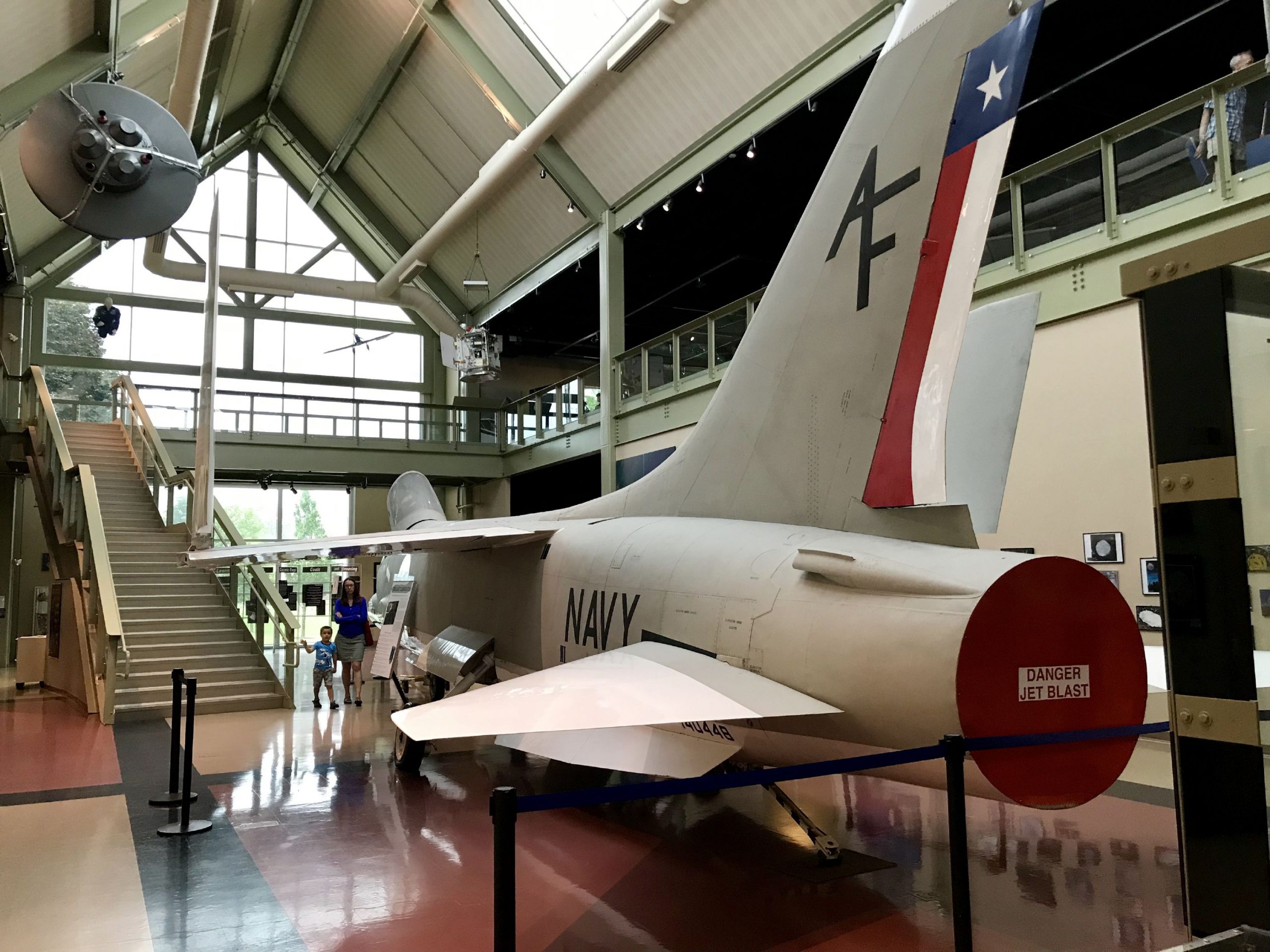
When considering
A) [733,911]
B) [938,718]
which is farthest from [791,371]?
[733,911]

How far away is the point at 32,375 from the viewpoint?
16.1 meters

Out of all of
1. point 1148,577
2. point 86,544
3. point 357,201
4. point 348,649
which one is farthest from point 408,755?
point 357,201

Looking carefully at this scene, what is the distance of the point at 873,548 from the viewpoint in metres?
3.81

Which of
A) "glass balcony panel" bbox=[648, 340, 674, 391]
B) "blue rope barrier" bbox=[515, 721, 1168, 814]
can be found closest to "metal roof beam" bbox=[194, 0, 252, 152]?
"glass balcony panel" bbox=[648, 340, 674, 391]

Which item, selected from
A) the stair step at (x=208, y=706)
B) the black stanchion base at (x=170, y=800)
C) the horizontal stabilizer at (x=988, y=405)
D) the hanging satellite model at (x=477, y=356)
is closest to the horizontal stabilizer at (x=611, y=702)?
the horizontal stabilizer at (x=988, y=405)

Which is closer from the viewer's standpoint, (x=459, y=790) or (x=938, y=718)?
(x=938, y=718)

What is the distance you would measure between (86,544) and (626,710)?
11.5 m

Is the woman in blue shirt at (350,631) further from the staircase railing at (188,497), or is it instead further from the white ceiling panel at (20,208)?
the white ceiling panel at (20,208)

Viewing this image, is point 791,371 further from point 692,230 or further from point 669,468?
point 692,230

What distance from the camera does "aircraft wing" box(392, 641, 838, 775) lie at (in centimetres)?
317

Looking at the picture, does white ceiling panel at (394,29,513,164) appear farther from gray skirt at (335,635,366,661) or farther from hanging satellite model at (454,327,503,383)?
gray skirt at (335,635,366,661)

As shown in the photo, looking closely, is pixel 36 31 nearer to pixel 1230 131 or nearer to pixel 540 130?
pixel 540 130

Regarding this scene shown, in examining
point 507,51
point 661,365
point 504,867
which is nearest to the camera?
point 504,867

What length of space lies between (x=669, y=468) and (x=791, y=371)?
1.50m
